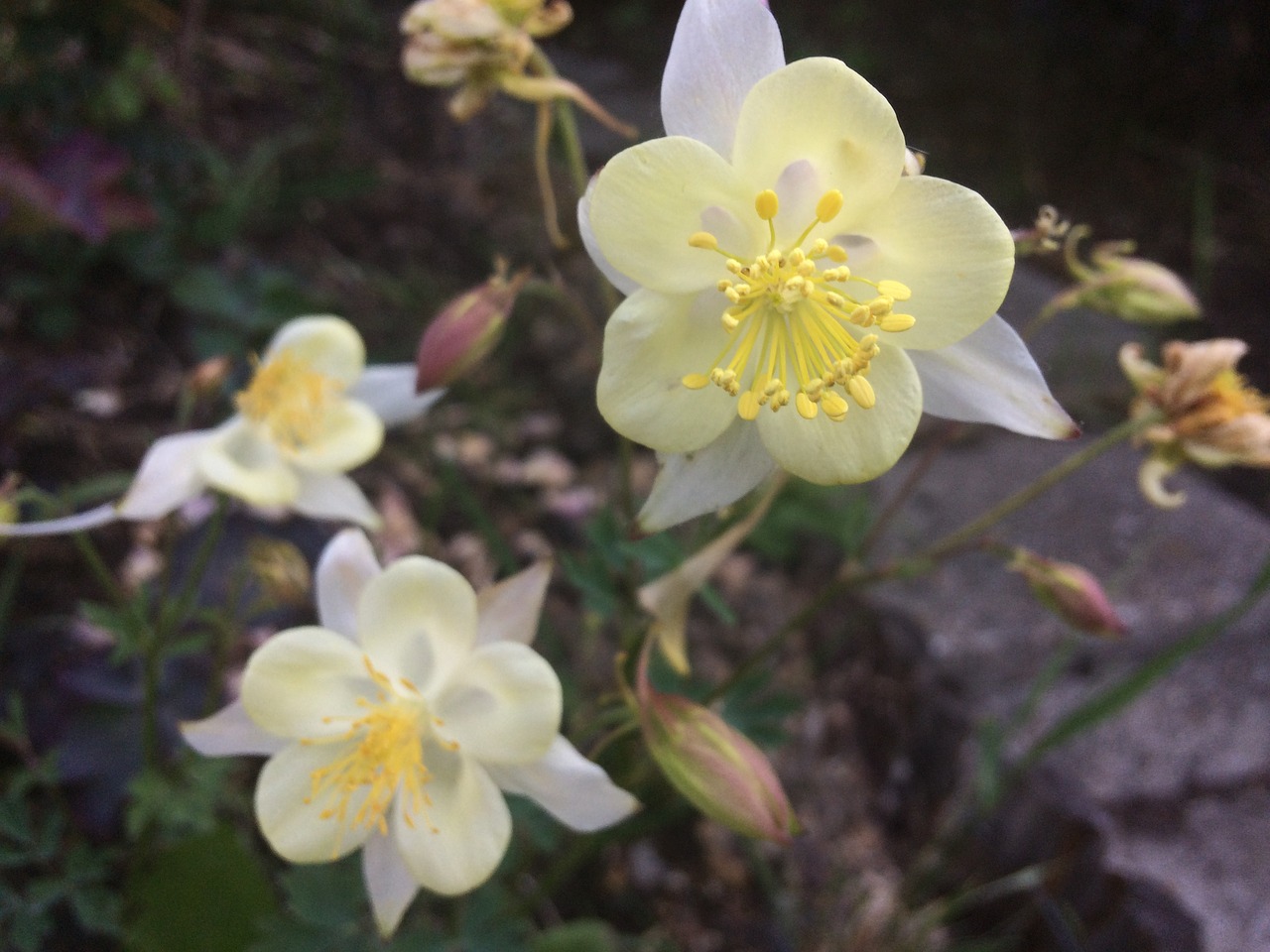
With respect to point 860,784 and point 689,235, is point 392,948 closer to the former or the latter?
point 689,235

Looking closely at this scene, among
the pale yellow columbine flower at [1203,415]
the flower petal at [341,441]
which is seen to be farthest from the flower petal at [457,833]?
the pale yellow columbine flower at [1203,415]

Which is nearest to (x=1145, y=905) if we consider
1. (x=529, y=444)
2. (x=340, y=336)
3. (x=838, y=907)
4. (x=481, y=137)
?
(x=838, y=907)

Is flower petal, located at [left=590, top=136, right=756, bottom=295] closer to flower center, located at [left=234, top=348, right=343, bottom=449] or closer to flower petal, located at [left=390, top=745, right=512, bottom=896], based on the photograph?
flower petal, located at [left=390, top=745, right=512, bottom=896]

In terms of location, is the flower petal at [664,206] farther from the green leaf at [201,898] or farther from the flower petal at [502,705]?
the green leaf at [201,898]

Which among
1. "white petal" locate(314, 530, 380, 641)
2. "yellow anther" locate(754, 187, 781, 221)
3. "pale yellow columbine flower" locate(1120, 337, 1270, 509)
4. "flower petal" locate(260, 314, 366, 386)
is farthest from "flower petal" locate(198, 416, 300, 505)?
"pale yellow columbine flower" locate(1120, 337, 1270, 509)

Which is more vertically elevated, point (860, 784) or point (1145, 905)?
point (1145, 905)

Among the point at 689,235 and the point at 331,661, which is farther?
the point at 331,661

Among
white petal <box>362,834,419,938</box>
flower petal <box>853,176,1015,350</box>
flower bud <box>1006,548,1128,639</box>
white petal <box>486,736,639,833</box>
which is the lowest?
white petal <box>362,834,419,938</box>
